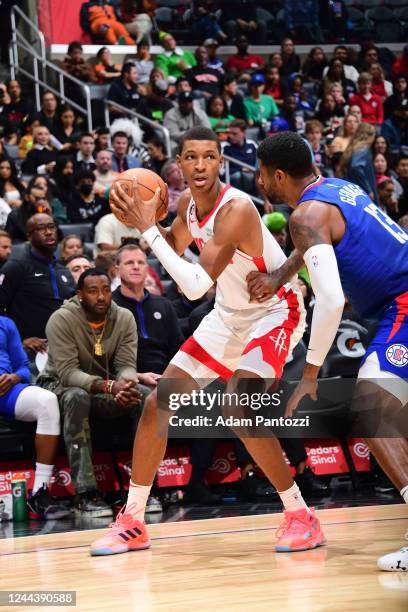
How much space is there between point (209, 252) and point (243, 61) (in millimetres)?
12045

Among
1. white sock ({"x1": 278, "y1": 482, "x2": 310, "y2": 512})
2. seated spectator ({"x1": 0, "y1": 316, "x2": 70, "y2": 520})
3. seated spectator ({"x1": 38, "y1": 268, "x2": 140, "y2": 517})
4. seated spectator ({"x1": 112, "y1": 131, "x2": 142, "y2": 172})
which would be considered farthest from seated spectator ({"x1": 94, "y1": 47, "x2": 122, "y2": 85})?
white sock ({"x1": 278, "y1": 482, "x2": 310, "y2": 512})

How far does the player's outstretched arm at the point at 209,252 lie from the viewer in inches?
173

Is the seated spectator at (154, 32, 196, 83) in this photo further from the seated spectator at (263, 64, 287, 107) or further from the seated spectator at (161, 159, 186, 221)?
the seated spectator at (161, 159, 186, 221)

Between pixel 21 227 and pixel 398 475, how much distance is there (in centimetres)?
590

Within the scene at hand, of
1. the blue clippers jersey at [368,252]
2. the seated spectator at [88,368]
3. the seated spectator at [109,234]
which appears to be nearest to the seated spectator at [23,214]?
the seated spectator at [109,234]

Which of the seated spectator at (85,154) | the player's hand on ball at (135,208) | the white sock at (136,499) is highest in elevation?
the player's hand on ball at (135,208)

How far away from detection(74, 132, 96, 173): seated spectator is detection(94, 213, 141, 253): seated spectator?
147cm

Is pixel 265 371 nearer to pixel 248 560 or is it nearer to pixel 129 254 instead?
pixel 248 560

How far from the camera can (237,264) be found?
4855mm

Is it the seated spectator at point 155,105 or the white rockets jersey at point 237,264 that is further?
the seated spectator at point 155,105

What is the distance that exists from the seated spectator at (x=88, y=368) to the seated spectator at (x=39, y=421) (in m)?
0.10

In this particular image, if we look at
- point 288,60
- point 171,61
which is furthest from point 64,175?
point 288,60

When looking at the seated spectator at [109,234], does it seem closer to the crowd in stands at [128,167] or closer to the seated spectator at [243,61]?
the crowd in stands at [128,167]

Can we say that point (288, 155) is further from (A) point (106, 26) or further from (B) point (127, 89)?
(A) point (106, 26)
